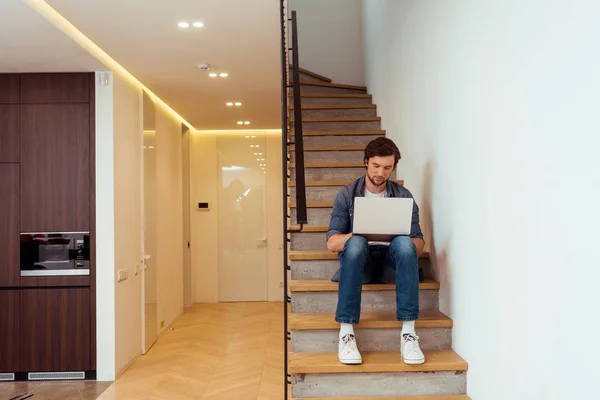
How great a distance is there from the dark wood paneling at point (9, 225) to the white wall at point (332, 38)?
357 cm

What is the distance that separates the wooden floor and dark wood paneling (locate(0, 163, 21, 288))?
0.92 metres

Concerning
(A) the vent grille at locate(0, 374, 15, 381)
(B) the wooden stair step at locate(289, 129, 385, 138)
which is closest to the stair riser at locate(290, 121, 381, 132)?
(B) the wooden stair step at locate(289, 129, 385, 138)

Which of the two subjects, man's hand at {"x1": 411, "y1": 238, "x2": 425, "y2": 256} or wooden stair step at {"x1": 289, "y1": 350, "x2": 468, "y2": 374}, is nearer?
wooden stair step at {"x1": 289, "y1": 350, "x2": 468, "y2": 374}

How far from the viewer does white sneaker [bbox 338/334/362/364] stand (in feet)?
8.26

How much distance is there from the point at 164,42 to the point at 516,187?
3.06m

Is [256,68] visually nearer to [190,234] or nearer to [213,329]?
[213,329]

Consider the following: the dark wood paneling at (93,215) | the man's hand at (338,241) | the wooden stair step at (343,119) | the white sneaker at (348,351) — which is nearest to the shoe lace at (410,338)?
the white sneaker at (348,351)

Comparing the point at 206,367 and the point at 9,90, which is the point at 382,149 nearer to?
the point at 206,367

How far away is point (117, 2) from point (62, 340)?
286cm

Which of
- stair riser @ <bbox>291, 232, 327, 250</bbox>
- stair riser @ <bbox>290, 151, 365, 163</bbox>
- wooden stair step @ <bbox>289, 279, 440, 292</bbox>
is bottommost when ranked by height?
wooden stair step @ <bbox>289, 279, 440, 292</bbox>

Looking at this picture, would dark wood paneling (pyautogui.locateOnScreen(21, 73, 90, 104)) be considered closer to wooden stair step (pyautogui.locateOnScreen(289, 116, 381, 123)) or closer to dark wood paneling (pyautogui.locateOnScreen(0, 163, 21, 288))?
dark wood paneling (pyautogui.locateOnScreen(0, 163, 21, 288))

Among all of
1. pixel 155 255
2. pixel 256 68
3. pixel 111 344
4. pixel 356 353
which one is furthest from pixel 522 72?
pixel 155 255

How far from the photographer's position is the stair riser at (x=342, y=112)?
5281 mm

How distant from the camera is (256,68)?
4.98 meters
